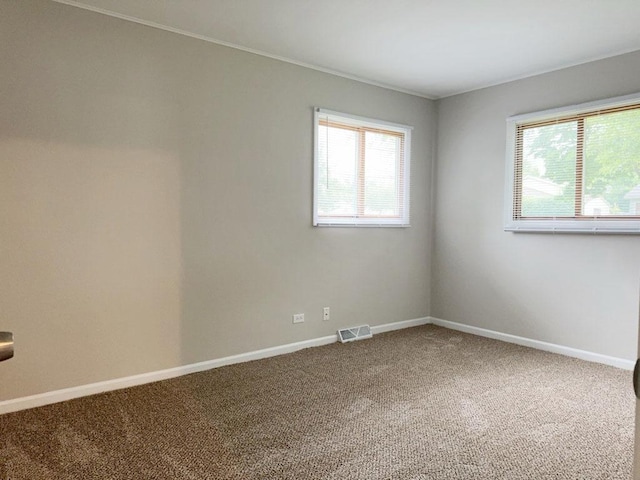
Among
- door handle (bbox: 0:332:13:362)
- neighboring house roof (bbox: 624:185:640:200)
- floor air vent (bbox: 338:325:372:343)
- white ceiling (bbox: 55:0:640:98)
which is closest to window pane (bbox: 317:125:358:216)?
white ceiling (bbox: 55:0:640:98)

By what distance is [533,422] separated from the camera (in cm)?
259

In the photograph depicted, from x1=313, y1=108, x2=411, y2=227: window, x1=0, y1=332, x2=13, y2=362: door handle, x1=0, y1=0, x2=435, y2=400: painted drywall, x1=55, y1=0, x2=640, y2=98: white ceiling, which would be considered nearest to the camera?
x1=0, y1=332, x2=13, y2=362: door handle

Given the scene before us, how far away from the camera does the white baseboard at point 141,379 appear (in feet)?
8.91

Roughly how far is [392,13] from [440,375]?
2633mm

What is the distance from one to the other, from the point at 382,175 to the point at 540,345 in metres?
2.24

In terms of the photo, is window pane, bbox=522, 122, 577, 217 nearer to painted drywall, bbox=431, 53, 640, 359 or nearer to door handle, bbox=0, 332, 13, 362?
painted drywall, bbox=431, 53, 640, 359

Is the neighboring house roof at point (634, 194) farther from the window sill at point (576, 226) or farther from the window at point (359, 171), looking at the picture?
the window at point (359, 171)

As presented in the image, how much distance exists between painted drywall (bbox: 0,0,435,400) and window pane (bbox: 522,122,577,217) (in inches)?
66.1

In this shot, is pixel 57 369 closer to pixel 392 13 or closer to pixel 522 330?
pixel 392 13

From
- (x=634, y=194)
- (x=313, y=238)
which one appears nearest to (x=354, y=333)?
(x=313, y=238)

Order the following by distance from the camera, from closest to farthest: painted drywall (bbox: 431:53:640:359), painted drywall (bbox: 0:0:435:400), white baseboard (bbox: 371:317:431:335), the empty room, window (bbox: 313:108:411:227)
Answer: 1. the empty room
2. painted drywall (bbox: 0:0:435:400)
3. painted drywall (bbox: 431:53:640:359)
4. window (bbox: 313:108:411:227)
5. white baseboard (bbox: 371:317:431:335)

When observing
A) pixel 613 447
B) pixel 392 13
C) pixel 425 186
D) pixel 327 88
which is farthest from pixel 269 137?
pixel 613 447

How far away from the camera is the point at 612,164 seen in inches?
141

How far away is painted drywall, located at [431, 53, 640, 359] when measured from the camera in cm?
361
